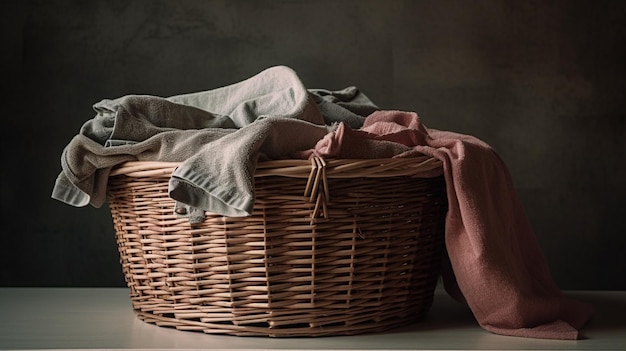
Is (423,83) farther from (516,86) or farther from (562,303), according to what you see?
(562,303)

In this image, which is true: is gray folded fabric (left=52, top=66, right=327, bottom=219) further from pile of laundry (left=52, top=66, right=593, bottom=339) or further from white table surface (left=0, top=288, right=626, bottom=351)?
white table surface (left=0, top=288, right=626, bottom=351)

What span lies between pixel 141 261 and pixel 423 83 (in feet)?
2.57

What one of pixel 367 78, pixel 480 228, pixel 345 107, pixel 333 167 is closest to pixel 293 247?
pixel 333 167

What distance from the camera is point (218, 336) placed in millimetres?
989

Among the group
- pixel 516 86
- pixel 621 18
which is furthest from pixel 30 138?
pixel 621 18

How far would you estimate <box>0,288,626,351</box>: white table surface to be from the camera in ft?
3.08

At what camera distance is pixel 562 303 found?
107 cm

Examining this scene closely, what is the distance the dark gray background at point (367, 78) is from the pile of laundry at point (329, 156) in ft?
1.70

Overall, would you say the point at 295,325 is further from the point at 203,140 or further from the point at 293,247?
the point at 203,140

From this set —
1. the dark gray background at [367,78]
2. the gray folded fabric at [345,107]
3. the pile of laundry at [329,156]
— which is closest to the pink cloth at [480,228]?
the pile of laundry at [329,156]

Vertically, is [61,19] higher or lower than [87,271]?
higher

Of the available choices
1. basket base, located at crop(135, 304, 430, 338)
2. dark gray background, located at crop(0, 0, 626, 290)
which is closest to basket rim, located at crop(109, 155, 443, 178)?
basket base, located at crop(135, 304, 430, 338)

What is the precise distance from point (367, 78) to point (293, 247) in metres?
0.75

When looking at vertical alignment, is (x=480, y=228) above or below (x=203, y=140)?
below
